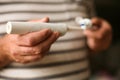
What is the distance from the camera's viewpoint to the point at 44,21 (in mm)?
615

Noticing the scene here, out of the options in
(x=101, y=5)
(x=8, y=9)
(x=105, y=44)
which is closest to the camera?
(x=8, y=9)

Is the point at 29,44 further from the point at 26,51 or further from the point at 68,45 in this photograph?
the point at 68,45

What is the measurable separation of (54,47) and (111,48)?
1.07 metres

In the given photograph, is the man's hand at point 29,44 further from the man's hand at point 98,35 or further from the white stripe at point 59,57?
the man's hand at point 98,35

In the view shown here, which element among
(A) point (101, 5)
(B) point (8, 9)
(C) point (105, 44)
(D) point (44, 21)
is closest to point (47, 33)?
(D) point (44, 21)

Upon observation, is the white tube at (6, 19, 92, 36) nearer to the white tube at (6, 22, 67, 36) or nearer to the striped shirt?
the white tube at (6, 22, 67, 36)

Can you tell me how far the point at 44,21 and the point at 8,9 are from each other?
170mm

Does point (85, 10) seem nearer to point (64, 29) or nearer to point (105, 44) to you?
point (105, 44)

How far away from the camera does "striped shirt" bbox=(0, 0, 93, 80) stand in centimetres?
74

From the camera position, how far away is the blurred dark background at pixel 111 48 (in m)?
1.68

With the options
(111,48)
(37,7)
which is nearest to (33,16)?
(37,7)

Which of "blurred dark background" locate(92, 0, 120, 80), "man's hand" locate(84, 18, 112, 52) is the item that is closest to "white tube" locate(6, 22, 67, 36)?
"man's hand" locate(84, 18, 112, 52)

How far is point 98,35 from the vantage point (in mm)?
903

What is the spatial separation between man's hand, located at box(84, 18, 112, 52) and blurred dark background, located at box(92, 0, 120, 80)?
0.72 metres
